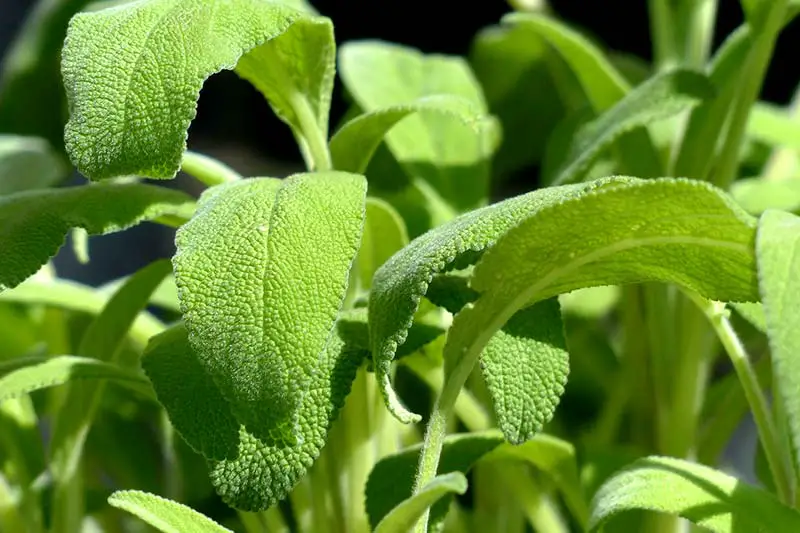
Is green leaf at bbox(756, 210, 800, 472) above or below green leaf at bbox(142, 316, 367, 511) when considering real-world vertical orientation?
above

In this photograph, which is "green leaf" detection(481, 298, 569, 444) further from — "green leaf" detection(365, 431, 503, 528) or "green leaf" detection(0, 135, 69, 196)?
"green leaf" detection(0, 135, 69, 196)

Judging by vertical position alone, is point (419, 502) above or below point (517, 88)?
above

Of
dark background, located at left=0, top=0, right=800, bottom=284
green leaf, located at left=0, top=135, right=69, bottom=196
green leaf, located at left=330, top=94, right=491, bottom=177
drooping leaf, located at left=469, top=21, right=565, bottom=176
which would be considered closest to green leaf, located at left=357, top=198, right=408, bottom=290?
green leaf, located at left=330, top=94, right=491, bottom=177

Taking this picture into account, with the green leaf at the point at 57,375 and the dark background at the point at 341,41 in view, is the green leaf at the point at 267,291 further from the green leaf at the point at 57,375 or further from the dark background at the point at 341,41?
the dark background at the point at 341,41

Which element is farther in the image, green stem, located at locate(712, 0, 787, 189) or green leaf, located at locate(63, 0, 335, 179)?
green stem, located at locate(712, 0, 787, 189)

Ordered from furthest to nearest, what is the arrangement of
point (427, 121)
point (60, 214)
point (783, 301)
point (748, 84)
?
point (427, 121) < point (748, 84) < point (60, 214) < point (783, 301)

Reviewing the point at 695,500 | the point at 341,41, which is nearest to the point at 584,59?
the point at 695,500

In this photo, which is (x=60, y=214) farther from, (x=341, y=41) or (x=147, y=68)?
(x=341, y=41)

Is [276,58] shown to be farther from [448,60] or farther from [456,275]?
[448,60]
